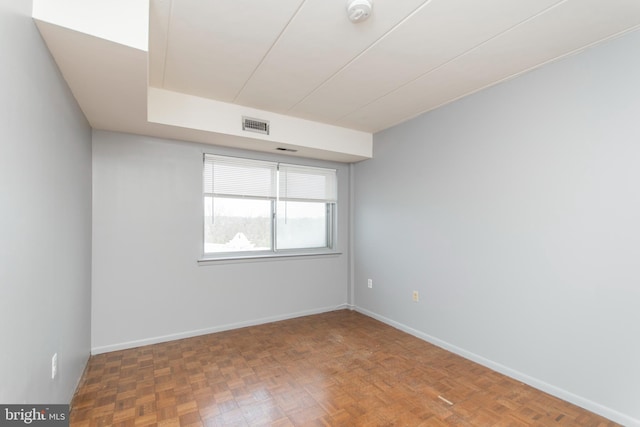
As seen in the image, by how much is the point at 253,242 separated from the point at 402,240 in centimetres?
183

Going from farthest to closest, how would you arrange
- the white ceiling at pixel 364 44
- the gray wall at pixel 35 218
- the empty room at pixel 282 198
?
the white ceiling at pixel 364 44 → the empty room at pixel 282 198 → the gray wall at pixel 35 218

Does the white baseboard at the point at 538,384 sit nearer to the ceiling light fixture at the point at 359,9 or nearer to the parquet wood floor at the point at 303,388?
the parquet wood floor at the point at 303,388

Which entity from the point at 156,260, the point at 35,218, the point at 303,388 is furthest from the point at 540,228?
the point at 156,260

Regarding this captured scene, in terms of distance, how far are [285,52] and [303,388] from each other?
98.8 inches

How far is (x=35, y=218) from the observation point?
1405 mm

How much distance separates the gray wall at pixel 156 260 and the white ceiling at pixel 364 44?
2.78 ft

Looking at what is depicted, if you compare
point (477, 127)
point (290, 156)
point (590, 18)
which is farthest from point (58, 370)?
point (590, 18)

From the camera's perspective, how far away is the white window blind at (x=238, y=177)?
3.40m

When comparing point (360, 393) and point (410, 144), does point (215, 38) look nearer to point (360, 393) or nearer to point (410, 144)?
point (410, 144)

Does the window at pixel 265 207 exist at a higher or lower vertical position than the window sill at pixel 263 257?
higher

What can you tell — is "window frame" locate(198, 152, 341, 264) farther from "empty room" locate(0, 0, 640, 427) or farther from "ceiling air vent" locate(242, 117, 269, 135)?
"ceiling air vent" locate(242, 117, 269, 135)

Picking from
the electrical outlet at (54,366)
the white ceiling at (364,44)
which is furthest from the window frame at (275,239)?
the electrical outlet at (54,366)

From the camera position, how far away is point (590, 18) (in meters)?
1.75

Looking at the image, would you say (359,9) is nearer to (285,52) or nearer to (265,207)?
(285,52)
